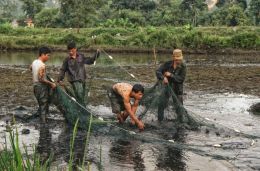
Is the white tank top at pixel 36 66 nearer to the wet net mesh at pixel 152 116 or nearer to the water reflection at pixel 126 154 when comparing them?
the wet net mesh at pixel 152 116

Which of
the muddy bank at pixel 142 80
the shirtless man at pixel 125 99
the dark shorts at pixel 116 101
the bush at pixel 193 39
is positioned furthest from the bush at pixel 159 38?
the dark shorts at pixel 116 101

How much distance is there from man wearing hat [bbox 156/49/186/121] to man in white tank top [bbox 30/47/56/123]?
2319 mm

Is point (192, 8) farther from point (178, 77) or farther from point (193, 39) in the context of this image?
point (178, 77)

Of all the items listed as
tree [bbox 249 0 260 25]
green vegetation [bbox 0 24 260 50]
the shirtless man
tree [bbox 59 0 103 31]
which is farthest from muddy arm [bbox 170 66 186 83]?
tree [bbox 249 0 260 25]

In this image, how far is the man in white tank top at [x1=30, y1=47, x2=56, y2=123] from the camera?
9156mm

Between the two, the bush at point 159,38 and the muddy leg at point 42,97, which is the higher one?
the bush at point 159,38

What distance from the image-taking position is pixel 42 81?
Result: 927 centimetres

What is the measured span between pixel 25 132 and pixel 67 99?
42.9 inches

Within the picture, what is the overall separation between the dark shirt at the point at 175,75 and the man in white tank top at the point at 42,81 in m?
2.31

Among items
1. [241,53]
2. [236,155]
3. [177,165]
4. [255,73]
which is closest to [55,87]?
[177,165]

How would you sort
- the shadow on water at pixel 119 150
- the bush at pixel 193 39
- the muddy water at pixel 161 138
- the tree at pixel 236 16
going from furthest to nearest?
1. the tree at pixel 236 16
2. the bush at pixel 193 39
3. the muddy water at pixel 161 138
4. the shadow on water at pixel 119 150

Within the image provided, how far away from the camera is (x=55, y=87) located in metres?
9.40

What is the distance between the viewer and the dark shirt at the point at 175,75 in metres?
9.45

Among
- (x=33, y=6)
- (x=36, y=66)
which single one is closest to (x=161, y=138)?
(x=36, y=66)
